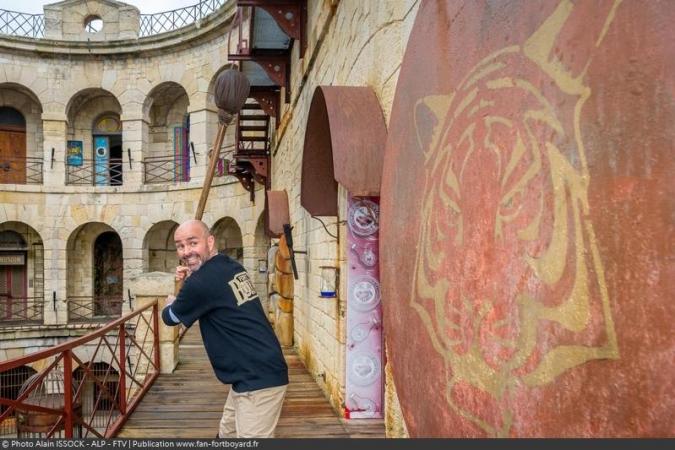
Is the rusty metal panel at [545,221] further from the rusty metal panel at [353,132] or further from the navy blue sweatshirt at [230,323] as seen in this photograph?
the navy blue sweatshirt at [230,323]

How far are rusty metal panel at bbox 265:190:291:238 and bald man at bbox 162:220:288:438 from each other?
483cm

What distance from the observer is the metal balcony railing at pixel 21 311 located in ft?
54.5

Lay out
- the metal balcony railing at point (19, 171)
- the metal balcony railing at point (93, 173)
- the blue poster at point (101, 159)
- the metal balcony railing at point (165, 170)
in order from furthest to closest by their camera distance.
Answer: the blue poster at point (101, 159) → the metal balcony railing at point (93, 173) → the metal balcony railing at point (19, 171) → the metal balcony railing at point (165, 170)

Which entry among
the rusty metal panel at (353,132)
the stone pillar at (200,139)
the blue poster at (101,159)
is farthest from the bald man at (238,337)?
the blue poster at (101,159)

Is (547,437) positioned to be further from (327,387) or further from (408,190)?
(327,387)

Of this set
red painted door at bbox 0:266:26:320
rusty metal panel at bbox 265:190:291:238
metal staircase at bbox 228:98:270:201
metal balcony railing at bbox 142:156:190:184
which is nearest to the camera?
rusty metal panel at bbox 265:190:291:238

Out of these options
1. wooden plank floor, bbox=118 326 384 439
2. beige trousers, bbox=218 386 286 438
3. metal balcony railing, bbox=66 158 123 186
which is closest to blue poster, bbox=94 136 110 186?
metal balcony railing, bbox=66 158 123 186

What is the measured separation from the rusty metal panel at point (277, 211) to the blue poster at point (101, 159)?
1321 cm

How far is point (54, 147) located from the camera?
1772cm

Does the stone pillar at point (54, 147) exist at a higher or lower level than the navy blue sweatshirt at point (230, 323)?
higher

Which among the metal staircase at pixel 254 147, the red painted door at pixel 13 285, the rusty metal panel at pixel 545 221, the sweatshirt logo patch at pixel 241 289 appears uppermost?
the metal staircase at pixel 254 147

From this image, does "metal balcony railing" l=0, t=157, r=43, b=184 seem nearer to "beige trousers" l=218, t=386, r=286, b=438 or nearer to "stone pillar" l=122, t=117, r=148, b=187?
"stone pillar" l=122, t=117, r=148, b=187

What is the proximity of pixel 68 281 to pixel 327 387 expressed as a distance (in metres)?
16.1

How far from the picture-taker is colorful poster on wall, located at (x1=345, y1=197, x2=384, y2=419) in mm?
3863
